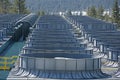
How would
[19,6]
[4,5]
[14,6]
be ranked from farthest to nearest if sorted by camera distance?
1. [14,6]
2. [4,5]
3. [19,6]

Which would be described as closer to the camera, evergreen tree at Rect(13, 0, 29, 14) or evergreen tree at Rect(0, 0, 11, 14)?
evergreen tree at Rect(13, 0, 29, 14)

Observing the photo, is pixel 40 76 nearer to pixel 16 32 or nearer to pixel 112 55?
pixel 112 55

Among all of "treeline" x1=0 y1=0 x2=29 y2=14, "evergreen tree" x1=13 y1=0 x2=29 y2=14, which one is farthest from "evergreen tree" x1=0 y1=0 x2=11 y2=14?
"evergreen tree" x1=13 y1=0 x2=29 y2=14

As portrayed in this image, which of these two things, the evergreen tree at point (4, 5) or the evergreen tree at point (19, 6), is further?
the evergreen tree at point (4, 5)

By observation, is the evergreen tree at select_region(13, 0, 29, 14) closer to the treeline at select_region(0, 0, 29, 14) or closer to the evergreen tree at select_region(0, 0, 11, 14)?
the treeline at select_region(0, 0, 29, 14)

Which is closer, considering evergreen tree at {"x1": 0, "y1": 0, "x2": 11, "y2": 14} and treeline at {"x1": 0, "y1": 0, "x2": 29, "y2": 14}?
treeline at {"x1": 0, "y1": 0, "x2": 29, "y2": 14}

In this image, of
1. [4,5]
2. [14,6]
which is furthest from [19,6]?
[4,5]

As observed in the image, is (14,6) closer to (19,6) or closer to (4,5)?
(19,6)

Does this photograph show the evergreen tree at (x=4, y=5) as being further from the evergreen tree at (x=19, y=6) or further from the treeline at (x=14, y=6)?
the evergreen tree at (x=19, y=6)

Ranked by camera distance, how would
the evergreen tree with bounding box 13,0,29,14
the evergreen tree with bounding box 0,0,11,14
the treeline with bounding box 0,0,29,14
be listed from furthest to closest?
the evergreen tree with bounding box 0,0,11,14 < the treeline with bounding box 0,0,29,14 < the evergreen tree with bounding box 13,0,29,14

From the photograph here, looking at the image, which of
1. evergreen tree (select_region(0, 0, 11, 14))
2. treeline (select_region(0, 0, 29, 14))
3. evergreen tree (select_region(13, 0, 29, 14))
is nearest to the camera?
evergreen tree (select_region(13, 0, 29, 14))

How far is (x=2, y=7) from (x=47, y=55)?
9441cm

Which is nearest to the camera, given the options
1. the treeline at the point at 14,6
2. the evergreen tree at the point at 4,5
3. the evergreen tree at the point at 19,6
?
the evergreen tree at the point at 19,6

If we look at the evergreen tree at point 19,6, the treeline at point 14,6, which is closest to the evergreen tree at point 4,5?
the treeline at point 14,6
